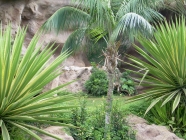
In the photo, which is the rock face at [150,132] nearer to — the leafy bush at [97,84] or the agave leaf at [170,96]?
the agave leaf at [170,96]

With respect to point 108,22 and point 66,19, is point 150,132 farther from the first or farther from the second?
point 66,19

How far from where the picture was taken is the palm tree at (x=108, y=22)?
5.59 m

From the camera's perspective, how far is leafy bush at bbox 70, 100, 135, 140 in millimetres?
5883

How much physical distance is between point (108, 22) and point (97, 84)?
5.50 meters

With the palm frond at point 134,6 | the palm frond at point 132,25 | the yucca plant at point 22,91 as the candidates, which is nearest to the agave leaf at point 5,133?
the yucca plant at point 22,91

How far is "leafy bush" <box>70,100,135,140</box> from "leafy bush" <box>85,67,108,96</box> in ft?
14.0

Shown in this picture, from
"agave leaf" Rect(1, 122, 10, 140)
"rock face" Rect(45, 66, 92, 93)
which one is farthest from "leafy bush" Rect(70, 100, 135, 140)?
"rock face" Rect(45, 66, 92, 93)

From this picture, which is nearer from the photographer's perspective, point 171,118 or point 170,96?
point 170,96

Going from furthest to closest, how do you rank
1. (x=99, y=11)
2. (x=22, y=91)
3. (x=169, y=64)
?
(x=169, y=64), (x=99, y=11), (x=22, y=91)

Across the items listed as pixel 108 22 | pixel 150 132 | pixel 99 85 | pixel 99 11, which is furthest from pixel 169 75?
pixel 99 85

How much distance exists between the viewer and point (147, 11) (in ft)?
22.0

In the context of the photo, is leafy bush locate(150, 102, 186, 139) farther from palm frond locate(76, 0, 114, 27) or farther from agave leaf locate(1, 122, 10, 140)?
agave leaf locate(1, 122, 10, 140)

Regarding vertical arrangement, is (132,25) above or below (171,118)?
above

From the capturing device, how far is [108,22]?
6031 mm
